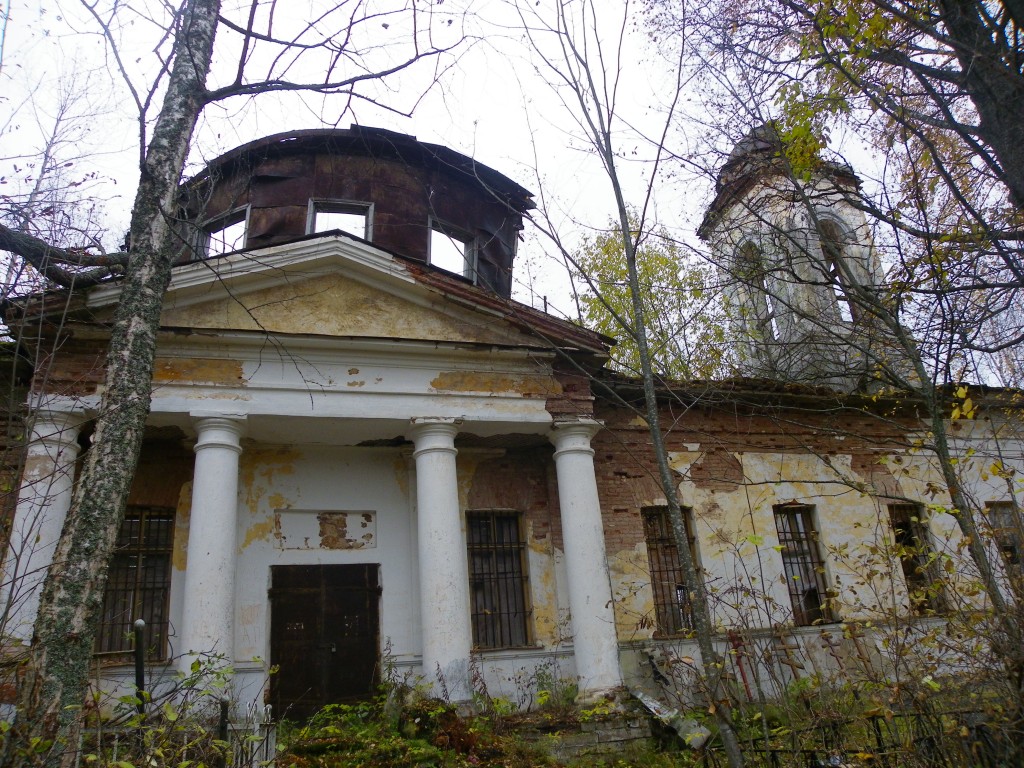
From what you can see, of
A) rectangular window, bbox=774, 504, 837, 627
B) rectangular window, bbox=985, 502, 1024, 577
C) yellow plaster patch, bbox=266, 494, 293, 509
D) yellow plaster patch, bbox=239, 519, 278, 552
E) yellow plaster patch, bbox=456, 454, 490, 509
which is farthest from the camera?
rectangular window, bbox=774, 504, 837, 627

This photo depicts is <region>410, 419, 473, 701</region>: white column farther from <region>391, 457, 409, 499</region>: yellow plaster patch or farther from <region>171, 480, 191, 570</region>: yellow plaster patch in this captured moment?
<region>171, 480, 191, 570</region>: yellow plaster patch

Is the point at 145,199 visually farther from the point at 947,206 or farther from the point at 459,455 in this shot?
the point at 947,206

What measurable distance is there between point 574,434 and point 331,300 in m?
3.62

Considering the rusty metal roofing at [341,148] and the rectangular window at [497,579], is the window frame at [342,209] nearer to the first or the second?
the rusty metal roofing at [341,148]

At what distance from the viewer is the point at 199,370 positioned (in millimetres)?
9188

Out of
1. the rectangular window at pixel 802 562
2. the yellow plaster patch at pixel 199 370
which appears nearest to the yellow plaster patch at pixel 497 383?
the yellow plaster patch at pixel 199 370

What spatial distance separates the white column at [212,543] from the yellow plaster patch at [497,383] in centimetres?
251

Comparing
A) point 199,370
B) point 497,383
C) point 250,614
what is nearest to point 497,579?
point 497,383

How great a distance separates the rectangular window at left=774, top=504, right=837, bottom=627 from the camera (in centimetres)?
1189

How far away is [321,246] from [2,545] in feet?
16.0

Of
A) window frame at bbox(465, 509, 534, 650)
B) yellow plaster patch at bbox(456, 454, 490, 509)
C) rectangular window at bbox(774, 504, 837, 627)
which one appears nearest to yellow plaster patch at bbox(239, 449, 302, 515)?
yellow plaster patch at bbox(456, 454, 490, 509)

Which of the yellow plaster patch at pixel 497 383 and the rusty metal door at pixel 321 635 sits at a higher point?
the yellow plaster patch at pixel 497 383

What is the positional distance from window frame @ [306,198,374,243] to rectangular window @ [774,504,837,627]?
8.01 m

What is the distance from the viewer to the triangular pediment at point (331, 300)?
31.4ft
